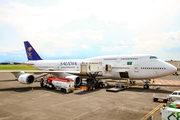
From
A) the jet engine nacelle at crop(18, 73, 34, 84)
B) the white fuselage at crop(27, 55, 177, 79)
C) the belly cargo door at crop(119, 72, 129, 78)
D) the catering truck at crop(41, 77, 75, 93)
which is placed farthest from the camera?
the belly cargo door at crop(119, 72, 129, 78)

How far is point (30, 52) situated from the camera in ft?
134

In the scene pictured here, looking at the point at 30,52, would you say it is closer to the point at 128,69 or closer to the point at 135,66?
the point at 128,69

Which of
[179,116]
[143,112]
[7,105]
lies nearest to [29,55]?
[7,105]

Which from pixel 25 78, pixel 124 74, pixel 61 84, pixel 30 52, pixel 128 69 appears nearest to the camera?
pixel 61 84

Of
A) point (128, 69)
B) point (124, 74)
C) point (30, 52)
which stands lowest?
point (124, 74)

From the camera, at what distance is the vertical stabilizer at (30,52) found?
40.0m

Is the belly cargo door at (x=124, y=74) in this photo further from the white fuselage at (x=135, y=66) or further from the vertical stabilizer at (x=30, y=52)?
the vertical stabilizer at (x=30, y=52)

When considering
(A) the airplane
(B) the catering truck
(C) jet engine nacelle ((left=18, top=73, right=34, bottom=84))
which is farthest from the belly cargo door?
(C) jet engine nacelle ((left=18, top=73, right=34, bottom=84))

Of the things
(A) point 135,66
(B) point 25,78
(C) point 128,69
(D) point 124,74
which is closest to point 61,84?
(B) point 25,78

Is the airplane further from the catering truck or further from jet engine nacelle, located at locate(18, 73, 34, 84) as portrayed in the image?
the catering truck

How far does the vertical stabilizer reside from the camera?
40.0 metres

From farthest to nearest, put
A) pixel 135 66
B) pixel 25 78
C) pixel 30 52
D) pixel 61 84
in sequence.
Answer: pixel 30 52
pixel 135 66
pixel 25 78
pixel 61 84

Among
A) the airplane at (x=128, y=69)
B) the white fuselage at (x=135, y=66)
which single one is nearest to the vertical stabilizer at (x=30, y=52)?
the airplane at (x=128, y=69)

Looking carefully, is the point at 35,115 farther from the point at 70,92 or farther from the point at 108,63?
the point at 108,63
